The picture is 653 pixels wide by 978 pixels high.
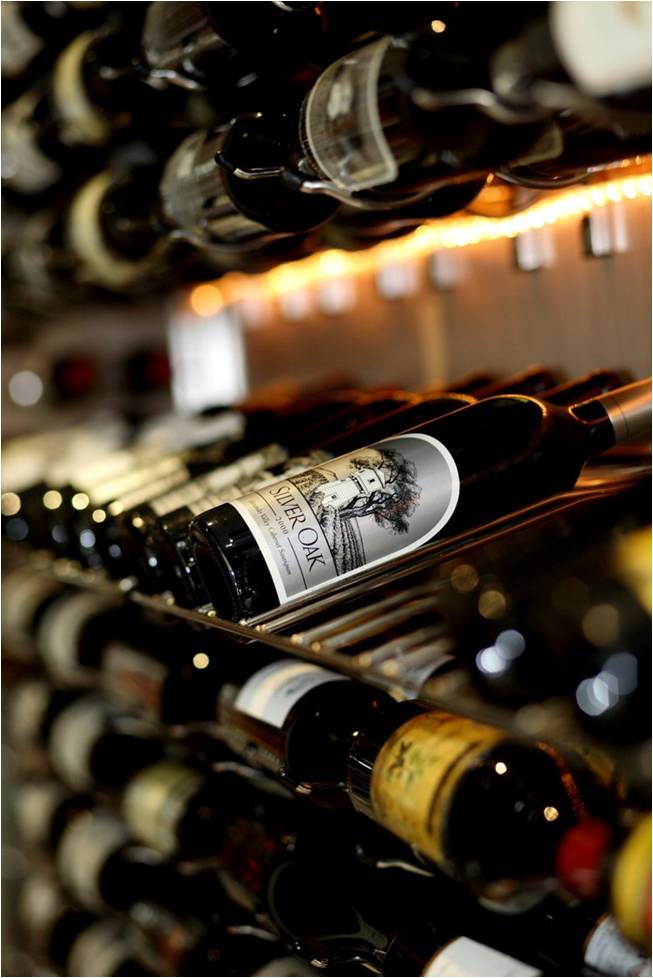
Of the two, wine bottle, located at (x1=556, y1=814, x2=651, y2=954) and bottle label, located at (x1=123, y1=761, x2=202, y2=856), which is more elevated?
wine bottle, located at (x1=556, y1=814, x2=651, y2=954)

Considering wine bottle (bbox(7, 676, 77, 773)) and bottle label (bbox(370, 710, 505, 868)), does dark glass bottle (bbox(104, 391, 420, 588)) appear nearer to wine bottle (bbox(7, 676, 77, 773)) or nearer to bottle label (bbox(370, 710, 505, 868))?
bottle label (bbox(370, 710, 505, 868))

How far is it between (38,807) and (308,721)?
37.8 inches

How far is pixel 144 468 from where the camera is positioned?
107 cm

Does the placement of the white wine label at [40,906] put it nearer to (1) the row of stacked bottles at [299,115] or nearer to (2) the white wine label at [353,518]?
(1) the row of stacked bottles at [299,115]

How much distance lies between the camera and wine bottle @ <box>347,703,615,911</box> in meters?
0.55

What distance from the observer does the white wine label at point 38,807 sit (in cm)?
151

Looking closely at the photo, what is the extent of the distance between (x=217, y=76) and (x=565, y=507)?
1.46ft

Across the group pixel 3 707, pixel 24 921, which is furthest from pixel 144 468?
pixel 24 921

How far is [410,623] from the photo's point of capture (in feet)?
2.85

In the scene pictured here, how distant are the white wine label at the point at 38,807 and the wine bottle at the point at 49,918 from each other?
72 millimetres

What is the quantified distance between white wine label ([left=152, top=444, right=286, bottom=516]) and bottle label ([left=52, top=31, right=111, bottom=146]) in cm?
45

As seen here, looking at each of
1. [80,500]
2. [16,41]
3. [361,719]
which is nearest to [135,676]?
[80,500]

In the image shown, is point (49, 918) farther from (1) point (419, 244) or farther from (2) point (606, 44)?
(2) point (606, 44)

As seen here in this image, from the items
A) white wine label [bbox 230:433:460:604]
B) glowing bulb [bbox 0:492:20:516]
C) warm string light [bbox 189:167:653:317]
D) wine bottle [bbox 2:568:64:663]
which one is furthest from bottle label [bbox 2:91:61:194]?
white wine label [bbox 230:433:460:604]
